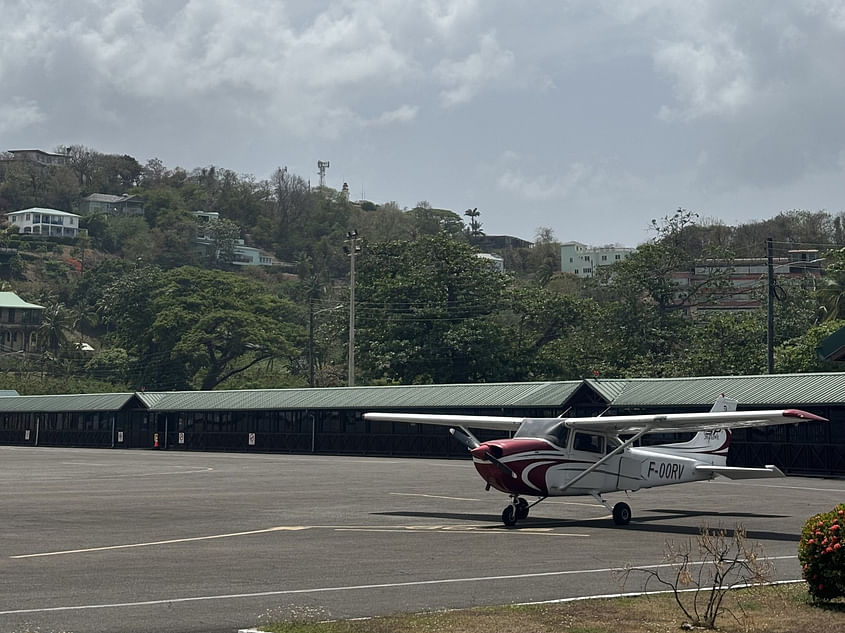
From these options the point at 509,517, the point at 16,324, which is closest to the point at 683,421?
the point at 509,517

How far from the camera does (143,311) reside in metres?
118

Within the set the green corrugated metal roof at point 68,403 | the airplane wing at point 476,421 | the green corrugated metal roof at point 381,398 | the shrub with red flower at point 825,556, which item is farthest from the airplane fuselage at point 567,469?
the green corrugated metal roof at point 68,403

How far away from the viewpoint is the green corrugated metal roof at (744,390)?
42812 mm

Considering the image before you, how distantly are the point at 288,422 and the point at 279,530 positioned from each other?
144ft

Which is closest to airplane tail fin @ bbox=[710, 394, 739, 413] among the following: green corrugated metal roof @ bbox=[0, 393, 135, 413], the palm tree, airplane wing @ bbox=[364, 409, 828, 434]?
airplane wing @ bbox=[364, 409, 828, 434]

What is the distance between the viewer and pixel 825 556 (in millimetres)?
11539

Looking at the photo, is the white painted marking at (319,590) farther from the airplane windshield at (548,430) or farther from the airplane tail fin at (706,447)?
the airplane tail fin at (706,447)

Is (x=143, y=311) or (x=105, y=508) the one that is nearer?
(x=105, y=508)

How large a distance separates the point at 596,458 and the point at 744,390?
24.5 metres

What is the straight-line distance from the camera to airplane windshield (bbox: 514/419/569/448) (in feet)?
75.2

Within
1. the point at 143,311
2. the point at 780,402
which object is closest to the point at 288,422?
the point at 780,402

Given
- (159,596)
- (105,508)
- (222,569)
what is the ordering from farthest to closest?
(105,508) → (222,569) → (159,596)

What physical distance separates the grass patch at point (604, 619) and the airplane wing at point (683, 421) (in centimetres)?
984

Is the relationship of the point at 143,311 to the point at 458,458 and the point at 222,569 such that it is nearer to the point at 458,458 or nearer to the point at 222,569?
the point at 458,458
